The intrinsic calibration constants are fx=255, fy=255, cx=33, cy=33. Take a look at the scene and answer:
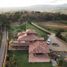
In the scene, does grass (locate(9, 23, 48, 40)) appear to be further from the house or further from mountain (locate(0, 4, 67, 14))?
mountain (locate(0, 4, 67, 14))

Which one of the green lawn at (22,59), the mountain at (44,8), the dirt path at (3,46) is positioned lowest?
the green lawn at (22,59)

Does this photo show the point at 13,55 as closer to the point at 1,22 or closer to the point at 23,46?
the point at 23,46

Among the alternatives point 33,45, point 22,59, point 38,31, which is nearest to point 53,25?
point 38,31

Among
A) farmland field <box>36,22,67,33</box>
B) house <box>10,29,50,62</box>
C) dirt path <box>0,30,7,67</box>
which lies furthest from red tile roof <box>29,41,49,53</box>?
farmland field <box>36,22,67,33</box>

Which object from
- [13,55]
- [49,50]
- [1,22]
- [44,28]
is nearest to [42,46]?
[49,50]

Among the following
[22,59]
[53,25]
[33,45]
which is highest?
[53,25]

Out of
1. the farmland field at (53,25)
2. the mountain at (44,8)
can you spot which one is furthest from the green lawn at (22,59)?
the mountain at (44,8)

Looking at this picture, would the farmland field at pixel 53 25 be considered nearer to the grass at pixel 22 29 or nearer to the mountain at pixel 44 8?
the grass at pixel 22 29

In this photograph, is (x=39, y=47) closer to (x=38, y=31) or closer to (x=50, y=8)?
(x=38, y=31)

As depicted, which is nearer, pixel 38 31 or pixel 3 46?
pixel 3 46
